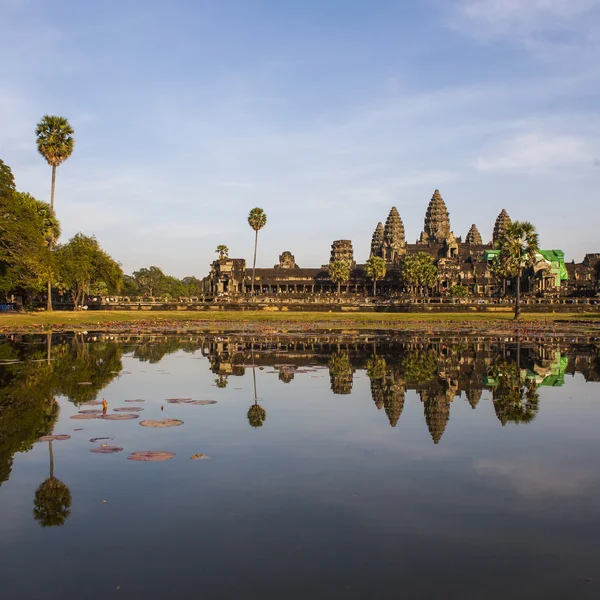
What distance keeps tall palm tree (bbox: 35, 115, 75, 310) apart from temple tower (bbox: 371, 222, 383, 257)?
391 feet

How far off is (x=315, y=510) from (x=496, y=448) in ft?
15.0

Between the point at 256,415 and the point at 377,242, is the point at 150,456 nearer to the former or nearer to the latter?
the point at 256,415

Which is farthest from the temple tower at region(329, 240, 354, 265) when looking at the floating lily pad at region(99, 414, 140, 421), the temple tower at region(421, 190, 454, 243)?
the floating lily pad at region(99, 414, 140, 421)

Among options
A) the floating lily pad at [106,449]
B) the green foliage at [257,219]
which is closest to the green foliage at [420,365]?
the floating lily pad at [106,449]

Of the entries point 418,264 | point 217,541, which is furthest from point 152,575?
point 418,264

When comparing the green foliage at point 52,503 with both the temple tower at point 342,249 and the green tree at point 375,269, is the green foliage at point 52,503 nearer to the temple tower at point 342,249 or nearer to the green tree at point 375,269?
the green tree at point 375,269

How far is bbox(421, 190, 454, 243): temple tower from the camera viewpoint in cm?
18188

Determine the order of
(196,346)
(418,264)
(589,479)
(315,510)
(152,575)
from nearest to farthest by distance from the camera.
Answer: (152,575), (315,510), (589,479), (196,346), (418,264)

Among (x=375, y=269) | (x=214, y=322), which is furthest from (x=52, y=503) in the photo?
(x=375, y=269)

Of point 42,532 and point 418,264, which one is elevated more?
point 418,264

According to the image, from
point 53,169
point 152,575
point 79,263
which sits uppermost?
point 53,169

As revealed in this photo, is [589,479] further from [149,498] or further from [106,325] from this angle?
[106,325]

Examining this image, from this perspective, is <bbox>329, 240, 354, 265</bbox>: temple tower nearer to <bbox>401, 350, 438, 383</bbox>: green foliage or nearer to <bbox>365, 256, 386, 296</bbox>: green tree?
<bbox>365, 256, 386, 296</bbox>: green tree

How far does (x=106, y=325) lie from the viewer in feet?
171
